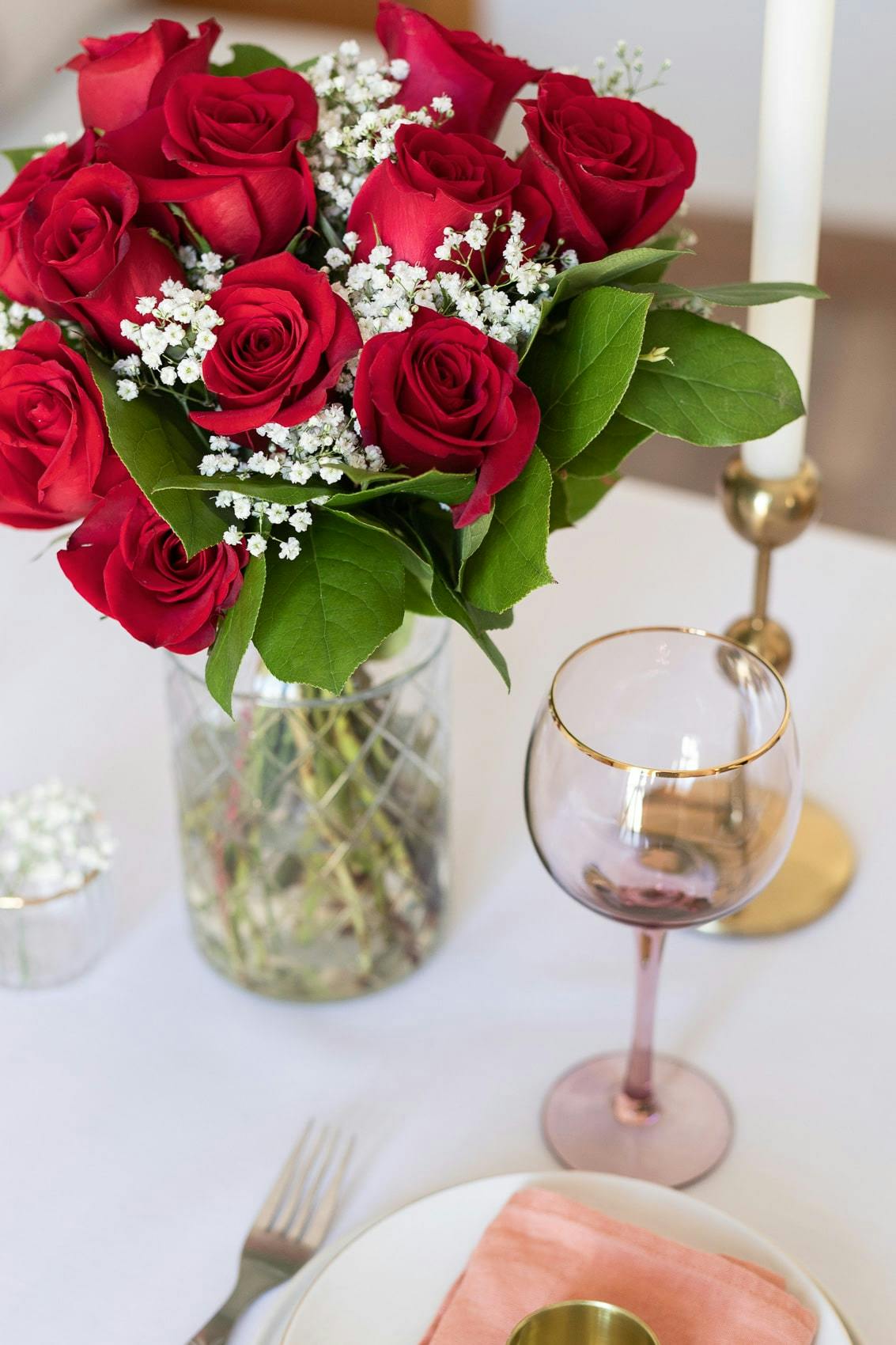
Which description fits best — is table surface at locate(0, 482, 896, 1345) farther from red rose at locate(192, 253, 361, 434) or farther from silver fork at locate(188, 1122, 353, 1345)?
red rose at locate(192, 253, 361, 434)

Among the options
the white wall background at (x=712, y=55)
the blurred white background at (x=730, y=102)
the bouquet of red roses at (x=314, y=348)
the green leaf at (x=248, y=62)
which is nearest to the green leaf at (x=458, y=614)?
the bouquet of red roses at (x=314, y=348)

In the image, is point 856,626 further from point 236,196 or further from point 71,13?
point 71,13

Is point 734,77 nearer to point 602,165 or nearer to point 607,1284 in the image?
point 602,165

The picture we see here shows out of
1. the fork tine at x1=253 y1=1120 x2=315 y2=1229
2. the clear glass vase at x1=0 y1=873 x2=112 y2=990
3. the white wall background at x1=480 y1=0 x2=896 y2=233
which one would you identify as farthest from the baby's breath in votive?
the white wall background at x1=480 y1=0 x2=896 y2=233

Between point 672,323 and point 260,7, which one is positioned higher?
point 672,323

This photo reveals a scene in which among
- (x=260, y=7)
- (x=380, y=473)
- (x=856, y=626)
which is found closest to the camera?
(x=380, y=473)

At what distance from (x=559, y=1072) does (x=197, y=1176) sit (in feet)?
0.62

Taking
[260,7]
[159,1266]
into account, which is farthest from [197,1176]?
[260,7]

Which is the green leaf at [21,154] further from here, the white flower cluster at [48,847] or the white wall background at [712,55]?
the white wall background at [712,55]

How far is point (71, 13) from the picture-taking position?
7.75 feet

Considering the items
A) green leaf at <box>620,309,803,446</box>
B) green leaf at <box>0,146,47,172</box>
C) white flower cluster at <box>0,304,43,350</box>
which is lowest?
green leaf at <box>620,309,803,446</box>

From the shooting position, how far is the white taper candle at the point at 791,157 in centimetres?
74

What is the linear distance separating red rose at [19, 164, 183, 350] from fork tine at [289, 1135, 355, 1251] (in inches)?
15.5

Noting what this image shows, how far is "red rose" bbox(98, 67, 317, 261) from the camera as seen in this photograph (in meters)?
0.60
